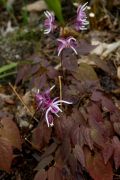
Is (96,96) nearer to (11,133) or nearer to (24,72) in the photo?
(11,133)

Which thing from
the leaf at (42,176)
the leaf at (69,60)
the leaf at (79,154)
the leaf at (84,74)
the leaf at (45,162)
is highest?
the leaf at (69,60)

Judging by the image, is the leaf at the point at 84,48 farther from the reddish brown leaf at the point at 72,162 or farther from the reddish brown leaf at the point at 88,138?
the reddish brown leaf at the point at 72,162

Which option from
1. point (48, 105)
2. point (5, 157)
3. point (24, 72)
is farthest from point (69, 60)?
point (5, 157)

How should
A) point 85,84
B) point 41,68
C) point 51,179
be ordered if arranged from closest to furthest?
point 51,179
point 85,84
point 41,68

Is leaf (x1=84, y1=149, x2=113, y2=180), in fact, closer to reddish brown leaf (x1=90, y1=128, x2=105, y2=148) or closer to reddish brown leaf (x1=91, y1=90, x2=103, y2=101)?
reddish brown leaf (x1=90, y1=128, x2=105, y2=148)

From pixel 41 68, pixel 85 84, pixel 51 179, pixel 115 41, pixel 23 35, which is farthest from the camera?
pixel 23 35

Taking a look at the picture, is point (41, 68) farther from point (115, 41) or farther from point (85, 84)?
point (115, 41)

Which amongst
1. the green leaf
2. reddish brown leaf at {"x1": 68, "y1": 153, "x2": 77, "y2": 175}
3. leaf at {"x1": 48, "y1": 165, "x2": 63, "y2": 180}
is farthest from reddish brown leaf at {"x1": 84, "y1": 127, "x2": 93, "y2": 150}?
the green leaf

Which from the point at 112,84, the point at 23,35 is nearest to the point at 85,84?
the point at 112,84

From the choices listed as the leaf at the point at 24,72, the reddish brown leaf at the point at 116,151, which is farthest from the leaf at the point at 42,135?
the leaf at the point at 24,72
